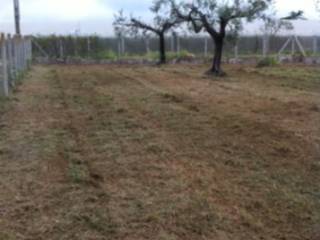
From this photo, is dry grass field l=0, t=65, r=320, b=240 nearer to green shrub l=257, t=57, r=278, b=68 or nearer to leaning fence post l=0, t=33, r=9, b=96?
leaning fence post l=0, t=33, r=9, b=96

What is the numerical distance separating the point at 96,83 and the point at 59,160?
1080cm

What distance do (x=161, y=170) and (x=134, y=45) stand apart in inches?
1246

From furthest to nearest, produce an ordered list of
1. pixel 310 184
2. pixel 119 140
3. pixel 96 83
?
pixel 96 83 < pixel 119 140 < pixel 310 184

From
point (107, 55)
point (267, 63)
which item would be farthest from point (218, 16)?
point (107, 55)

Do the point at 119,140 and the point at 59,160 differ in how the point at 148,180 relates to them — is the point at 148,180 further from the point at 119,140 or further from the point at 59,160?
the point at 119,140

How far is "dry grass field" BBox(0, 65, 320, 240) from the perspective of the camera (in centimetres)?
475

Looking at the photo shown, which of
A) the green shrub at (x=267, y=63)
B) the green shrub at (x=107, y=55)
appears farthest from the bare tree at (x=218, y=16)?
the green shrub at (x=107, y=55)

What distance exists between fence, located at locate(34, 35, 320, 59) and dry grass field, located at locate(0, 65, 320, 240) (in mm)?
24208

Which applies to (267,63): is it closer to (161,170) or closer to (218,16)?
(218,16)

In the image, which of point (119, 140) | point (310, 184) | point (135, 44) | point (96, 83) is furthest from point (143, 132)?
point (135, 44)

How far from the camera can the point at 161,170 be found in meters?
6.41

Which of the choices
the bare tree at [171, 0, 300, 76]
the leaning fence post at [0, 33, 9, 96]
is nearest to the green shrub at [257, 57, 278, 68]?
the bare tree at [171, 0, 300, 76]

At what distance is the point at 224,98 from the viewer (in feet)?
42.8

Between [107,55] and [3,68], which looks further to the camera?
[107,55]
